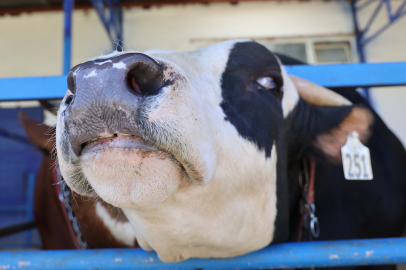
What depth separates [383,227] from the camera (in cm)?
198

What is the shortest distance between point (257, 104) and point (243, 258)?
0.60 meters

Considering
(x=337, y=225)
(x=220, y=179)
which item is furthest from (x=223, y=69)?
(x=337, y=225)

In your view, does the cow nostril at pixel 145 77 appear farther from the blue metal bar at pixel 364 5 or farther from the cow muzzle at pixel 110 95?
the blue metal bar at pixel 364 5

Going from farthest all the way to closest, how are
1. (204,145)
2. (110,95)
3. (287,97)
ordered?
(287,97), (204,145), (110,95)

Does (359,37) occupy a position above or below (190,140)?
above

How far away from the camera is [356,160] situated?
4.91ft

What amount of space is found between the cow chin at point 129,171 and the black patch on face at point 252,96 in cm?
38

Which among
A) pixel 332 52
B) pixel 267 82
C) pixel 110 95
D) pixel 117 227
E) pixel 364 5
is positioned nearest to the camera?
pixel 110 95

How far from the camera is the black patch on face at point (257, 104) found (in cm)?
111

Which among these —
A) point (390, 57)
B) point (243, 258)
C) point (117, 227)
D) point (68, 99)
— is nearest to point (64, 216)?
point (117, 227)

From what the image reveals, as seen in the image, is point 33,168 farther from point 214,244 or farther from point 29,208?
point 214,244

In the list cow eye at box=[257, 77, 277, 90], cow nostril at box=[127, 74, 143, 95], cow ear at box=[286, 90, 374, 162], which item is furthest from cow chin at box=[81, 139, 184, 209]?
cow ear at box=[286, 90, 374, 162]

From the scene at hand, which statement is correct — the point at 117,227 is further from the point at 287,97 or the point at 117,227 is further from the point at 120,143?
the point at 120,143

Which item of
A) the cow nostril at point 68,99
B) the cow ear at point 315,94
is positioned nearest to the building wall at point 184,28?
the cow ear at point 315,94
